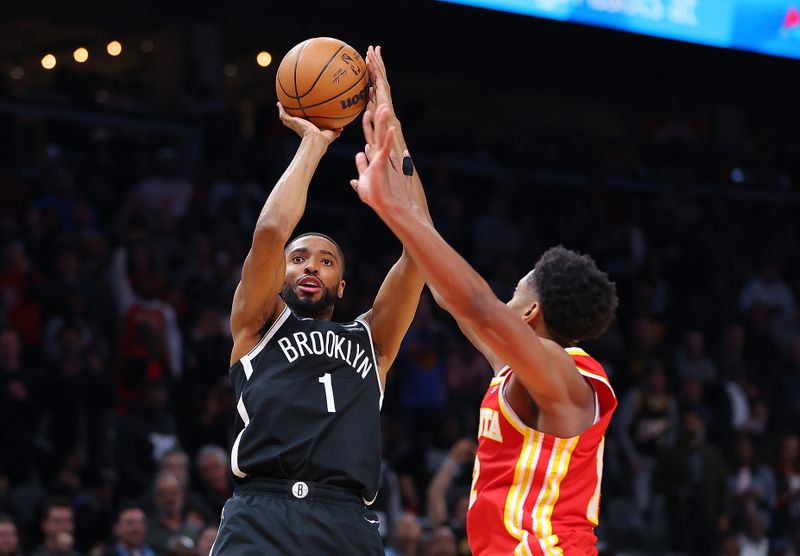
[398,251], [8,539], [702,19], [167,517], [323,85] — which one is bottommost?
[8,539]

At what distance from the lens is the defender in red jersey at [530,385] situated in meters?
3.72

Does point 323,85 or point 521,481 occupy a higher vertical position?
point 323,85

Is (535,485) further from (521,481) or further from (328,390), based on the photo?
(328,390)

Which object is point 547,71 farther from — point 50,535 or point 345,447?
point 345,447

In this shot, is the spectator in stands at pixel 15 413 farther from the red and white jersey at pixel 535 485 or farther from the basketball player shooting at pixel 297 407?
the red and white jersey at pixel 535 485

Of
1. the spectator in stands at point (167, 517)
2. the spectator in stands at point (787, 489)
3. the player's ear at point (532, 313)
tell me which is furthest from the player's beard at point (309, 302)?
the spectator in stands at point (787, 489)

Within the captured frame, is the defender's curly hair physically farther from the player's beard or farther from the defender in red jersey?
the player's beard

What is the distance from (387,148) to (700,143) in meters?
13.7

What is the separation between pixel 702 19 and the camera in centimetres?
1073

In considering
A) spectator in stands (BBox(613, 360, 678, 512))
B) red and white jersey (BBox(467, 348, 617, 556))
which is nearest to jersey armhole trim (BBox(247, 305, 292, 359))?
red and white jersey (BBox(467, 348, 617, 556))

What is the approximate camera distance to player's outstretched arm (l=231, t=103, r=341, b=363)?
173 inches

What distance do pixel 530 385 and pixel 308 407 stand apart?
886 mm

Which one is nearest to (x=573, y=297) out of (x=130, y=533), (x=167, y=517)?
(x=130, y=533)

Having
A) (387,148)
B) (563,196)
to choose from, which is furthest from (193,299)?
(387,148)
